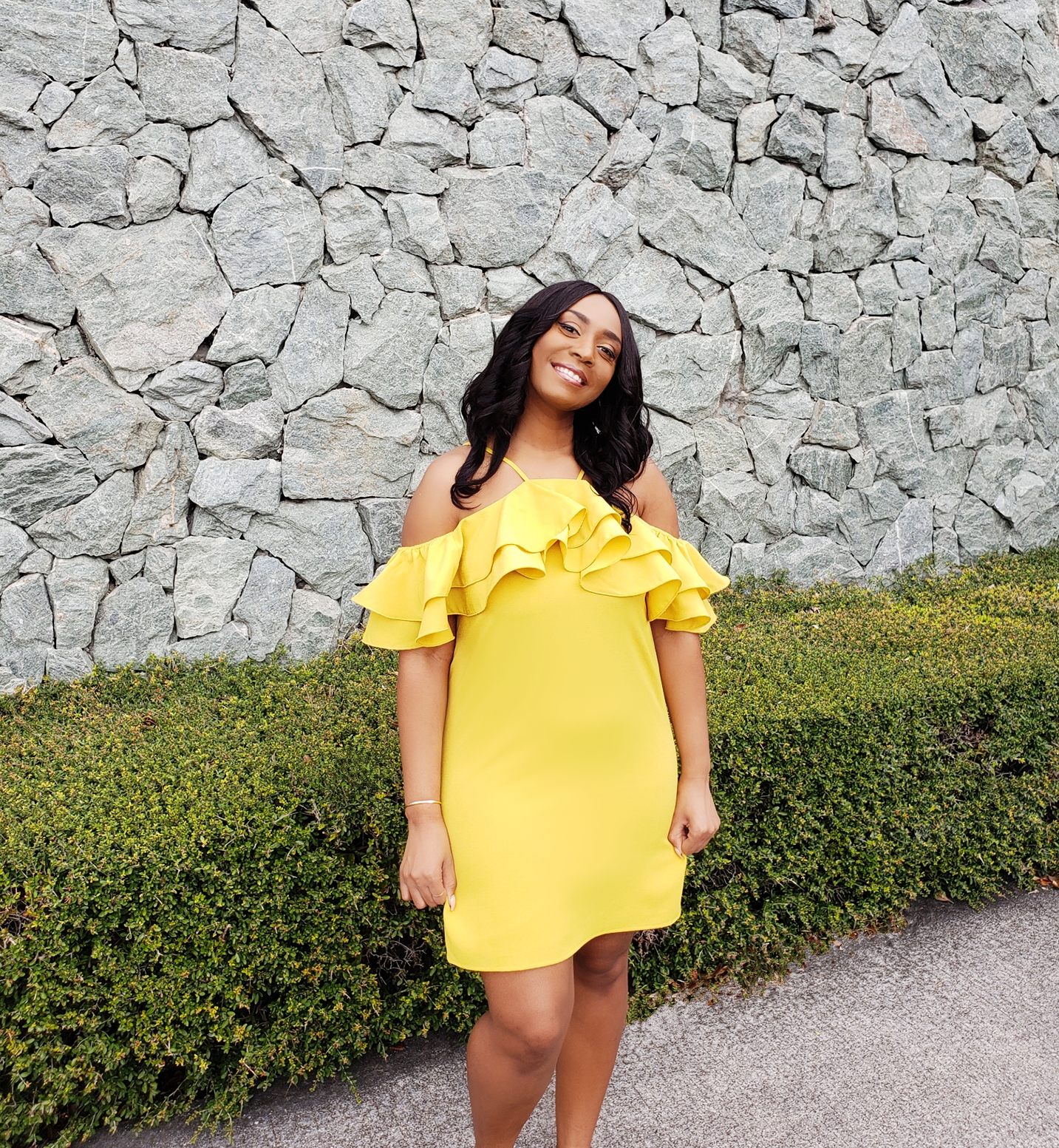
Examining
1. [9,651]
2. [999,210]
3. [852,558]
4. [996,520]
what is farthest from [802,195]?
[9,651]

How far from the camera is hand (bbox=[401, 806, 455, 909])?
5.74 feet

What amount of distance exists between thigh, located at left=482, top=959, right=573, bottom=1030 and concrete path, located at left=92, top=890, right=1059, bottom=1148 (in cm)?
90

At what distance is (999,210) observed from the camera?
607 centimetres

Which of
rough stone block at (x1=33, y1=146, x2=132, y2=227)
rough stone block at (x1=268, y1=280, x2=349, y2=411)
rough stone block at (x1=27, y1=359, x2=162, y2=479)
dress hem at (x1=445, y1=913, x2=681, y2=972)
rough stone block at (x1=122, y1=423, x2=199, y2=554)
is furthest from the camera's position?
rough stone block at (x1=268, y1=280, x2=349, y2=411)

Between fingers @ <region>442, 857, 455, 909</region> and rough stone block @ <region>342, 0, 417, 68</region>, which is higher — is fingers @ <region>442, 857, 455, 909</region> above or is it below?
below

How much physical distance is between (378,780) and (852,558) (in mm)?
4194

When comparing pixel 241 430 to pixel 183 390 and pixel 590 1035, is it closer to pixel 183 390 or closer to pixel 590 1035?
pixel 183 390

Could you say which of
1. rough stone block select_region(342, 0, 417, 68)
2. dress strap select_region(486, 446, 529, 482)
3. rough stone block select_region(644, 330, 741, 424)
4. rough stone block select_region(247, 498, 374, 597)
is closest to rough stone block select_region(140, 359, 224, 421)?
rough stone block select_region(247, 498, 374, 597)

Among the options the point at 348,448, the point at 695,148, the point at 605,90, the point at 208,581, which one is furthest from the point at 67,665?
the point at 695,148

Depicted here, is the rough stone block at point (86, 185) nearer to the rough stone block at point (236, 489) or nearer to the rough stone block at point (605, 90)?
the rough stone block at point (236, 489)

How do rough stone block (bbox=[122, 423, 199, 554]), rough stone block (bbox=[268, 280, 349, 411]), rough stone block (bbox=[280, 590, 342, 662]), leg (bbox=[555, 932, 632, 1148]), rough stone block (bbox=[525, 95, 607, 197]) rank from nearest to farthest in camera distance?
1. leg (bbox=[555, 932, 632, 1148])
2. rough stone block (bbox=[122, 423, 199, 554])
3. rough stone block (bbox=[268, 280, 349, 411])
4. rough stone block (bbox=[280, 590, 342, 662])
5. rough stone block (bbox=[525, 95, 607, 197])

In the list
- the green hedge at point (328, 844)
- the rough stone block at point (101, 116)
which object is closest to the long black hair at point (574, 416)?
the green hedge at point (328, 844)

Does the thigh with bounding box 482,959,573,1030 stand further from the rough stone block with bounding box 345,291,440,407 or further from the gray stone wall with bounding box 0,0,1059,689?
the rough stone block with bounding box 345,291,440,407

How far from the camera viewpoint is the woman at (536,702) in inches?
69.0
